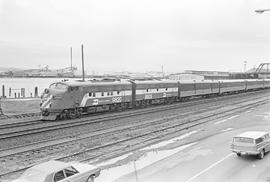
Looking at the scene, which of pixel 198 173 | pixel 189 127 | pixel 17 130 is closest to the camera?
pixel 198 173

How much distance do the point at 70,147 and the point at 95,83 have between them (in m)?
13.7

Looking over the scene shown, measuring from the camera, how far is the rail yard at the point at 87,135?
60.8 feet

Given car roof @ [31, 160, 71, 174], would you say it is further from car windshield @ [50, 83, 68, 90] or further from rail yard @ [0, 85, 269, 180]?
car windshield @ [50, 83, 68, 90]

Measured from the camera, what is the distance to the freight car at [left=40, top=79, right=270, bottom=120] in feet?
99.7

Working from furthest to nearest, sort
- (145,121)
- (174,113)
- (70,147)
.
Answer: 1. (174,113)
2. (145,121)
3. (70,147)

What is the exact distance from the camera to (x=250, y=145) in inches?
Answer: 707

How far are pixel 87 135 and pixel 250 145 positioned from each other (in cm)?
1141

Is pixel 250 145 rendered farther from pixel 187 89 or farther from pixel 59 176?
pixel 187 89

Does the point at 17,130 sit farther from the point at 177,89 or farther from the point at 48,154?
the point at 177,89

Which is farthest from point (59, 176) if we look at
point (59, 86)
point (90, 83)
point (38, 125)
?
point (90, 83)

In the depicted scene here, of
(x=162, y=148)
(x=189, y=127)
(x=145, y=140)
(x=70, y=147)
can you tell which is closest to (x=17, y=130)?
(x=70, y=147)

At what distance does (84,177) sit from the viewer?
1316cm

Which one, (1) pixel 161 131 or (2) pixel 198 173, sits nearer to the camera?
(2) pixel 198 173

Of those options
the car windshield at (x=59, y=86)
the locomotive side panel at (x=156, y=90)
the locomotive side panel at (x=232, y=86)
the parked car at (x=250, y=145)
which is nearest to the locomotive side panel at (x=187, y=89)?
the locomotive side panel at (x=156, y=90)
